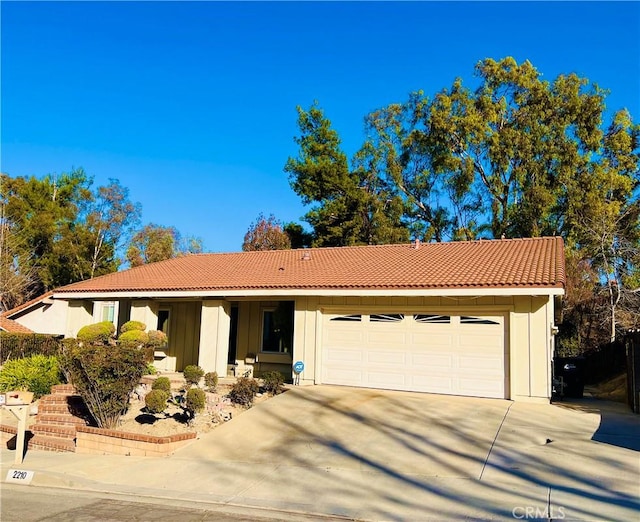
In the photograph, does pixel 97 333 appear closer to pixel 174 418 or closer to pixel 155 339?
pixel 155 339

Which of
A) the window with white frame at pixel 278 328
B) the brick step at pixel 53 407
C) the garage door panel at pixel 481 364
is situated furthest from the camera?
the window with white frame at pixel 278 328

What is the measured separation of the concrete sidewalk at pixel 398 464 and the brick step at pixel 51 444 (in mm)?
311

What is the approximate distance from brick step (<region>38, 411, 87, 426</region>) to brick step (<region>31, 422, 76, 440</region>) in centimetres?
35

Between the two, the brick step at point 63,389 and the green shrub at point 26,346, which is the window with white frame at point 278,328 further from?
the green shrub at point 26,346

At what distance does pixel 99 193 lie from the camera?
42.7 meters

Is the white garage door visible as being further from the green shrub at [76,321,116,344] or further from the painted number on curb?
the painted number on curb

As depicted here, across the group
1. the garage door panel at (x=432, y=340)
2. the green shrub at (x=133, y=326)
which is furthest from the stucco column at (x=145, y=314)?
the garage door panel at (x=432, y=340)

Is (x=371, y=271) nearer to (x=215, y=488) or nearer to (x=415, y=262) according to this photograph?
(x=415, y=262)

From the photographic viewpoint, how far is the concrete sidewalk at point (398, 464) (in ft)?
22.9

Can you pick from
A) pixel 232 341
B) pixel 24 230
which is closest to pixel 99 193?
pixel 24 230

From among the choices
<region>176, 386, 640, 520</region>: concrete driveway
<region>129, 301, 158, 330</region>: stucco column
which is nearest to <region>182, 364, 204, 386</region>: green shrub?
<region>176, 386, 640, 520</region>: concrete driveway

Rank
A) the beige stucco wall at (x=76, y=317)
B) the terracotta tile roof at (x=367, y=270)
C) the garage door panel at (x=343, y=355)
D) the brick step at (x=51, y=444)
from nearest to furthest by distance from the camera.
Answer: the brick step at (x=51, y=444)
the terracotta tile roof at (x=367, y=270)
the garage door panel at (x=343, y=355)
the beige stucco wall at (x=76, y=317)

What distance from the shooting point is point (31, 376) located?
15.5 m

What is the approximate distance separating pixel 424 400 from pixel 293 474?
5.39 metres
